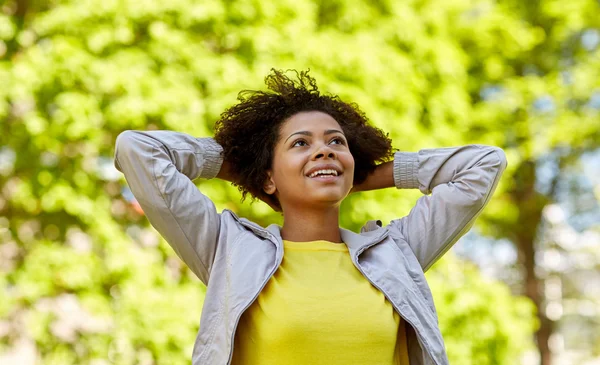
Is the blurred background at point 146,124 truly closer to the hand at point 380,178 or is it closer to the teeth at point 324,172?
the hand at point 380,178

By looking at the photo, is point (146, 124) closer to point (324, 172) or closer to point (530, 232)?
point (324, 172)

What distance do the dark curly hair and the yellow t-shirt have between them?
0.39 metres

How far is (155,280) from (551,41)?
659 centimetres

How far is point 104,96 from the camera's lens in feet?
18.9

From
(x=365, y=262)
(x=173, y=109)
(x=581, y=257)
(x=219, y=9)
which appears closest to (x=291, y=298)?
(x=365, y=262)

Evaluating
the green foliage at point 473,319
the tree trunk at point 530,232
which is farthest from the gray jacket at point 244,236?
the tree trunk at point 530,232

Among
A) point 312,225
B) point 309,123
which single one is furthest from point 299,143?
point 312,225

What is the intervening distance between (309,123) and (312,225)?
29 centimetres

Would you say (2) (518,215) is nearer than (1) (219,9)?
No

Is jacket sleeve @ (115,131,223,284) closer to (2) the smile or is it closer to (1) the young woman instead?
(1) the young woman

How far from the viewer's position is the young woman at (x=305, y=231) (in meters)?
1.78

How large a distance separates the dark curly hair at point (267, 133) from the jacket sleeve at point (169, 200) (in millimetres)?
244

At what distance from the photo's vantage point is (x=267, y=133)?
2174mm

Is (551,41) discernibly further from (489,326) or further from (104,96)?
(104,96)
